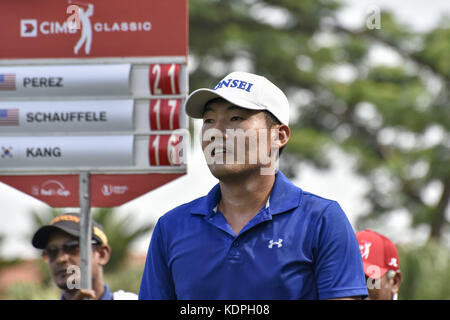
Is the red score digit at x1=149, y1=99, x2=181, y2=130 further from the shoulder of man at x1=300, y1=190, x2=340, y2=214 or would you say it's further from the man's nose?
the shoulder of man at x1=300, y1=190, x2=340, y2=214

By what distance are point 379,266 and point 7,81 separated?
228 cm

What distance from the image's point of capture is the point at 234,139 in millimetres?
2584

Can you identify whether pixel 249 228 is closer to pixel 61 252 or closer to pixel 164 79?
pixel 164 79

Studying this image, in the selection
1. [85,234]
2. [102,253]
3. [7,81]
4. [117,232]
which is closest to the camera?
[85,234]

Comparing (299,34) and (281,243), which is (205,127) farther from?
(299,34)

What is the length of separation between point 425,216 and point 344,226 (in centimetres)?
1357

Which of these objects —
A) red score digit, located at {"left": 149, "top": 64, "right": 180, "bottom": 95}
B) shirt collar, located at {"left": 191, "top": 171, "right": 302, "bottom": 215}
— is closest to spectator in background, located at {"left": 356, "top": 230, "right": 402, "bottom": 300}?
red score digit, located at {"left": 149, "top": 64, "right": 180, "bottom": 95}

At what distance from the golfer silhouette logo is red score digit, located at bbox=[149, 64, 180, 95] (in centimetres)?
38

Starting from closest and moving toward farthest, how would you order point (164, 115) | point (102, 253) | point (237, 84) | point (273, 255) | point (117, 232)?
point (273, 255) → point (237, 84) → point (164, 115) → point (102, 253) → point (117, 232)

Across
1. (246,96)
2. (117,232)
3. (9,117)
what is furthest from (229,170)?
(117,232)

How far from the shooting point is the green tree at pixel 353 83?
15188 millimetres

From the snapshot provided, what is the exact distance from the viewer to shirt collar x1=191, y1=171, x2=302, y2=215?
261cm

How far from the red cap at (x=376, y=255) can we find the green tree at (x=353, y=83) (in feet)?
35.6

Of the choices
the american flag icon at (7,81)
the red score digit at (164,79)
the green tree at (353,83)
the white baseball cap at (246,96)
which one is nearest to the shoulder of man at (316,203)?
the white baseball cap at (246,96)
